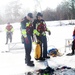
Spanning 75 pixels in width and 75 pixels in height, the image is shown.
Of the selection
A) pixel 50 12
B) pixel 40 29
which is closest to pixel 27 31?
pixel 40 29

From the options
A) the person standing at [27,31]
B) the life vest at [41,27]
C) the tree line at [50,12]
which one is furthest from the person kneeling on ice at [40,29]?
the tree line at [50,12]

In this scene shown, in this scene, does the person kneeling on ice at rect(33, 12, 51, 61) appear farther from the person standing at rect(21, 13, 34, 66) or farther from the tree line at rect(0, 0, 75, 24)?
the tree line at rect(0, 0, 75, 24)

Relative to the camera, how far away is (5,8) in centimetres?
5753

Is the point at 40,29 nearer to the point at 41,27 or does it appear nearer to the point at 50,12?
the point at 41,27

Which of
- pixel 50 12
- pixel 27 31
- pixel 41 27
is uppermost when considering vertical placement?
pixel 50 12

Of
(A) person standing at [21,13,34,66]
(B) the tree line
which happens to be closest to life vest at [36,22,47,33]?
(A) person standing at [21,13,34,66]

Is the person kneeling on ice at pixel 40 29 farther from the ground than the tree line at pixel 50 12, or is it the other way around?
the tree line at pixel 50 12

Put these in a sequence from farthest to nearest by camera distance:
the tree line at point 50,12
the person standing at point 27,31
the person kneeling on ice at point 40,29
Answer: the tree line at point 50,12
the person kneeling on ice at point 40,29
the person standing at point 27,31

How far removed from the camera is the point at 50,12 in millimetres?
48719

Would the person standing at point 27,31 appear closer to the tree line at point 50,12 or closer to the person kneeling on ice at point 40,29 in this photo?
the person kneeling on ice at point 40,29

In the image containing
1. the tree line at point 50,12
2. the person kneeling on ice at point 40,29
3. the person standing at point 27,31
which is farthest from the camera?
the tree line at point 50,12

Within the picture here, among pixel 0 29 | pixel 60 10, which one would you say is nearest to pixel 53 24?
pixel 0 29

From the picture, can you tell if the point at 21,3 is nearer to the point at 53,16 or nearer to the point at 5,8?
the point at 5,8

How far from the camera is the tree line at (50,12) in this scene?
47.1 meters
